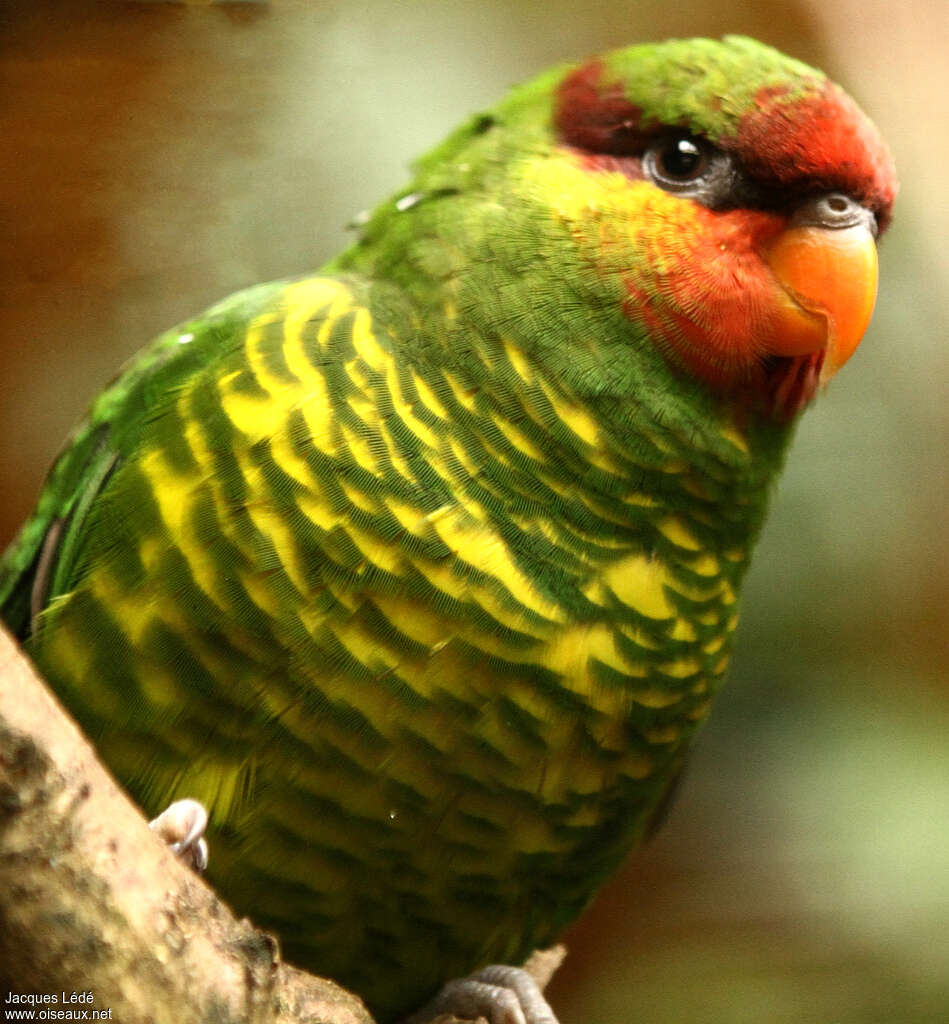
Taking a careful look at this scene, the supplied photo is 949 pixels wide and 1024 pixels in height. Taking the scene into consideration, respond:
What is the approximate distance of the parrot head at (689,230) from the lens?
1.13 meters

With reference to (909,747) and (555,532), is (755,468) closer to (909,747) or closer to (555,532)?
(555,532)

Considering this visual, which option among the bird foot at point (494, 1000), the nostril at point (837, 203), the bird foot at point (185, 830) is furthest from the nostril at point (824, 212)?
the bird foot at point (494, 1000)

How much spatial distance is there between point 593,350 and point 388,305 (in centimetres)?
22

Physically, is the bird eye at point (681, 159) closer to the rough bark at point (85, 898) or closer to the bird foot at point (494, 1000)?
the rough bark at point (85, 898)

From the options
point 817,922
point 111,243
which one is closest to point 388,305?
A: point 111,243

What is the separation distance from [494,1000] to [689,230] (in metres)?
0.92

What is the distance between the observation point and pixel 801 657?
2.12 meters

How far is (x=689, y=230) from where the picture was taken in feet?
3.72

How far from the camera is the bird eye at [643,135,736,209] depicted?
1144 millimetres

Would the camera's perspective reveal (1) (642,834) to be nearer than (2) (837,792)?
Yes

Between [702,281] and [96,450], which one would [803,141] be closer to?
[702,281]

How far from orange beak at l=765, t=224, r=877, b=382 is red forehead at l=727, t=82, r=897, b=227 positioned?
0.05 m

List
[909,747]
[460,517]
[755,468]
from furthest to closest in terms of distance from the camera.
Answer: [909,747] < [755,468] < [460,517]

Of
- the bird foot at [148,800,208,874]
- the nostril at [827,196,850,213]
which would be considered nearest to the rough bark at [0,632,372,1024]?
the bird foot at [148,800,208,874]
